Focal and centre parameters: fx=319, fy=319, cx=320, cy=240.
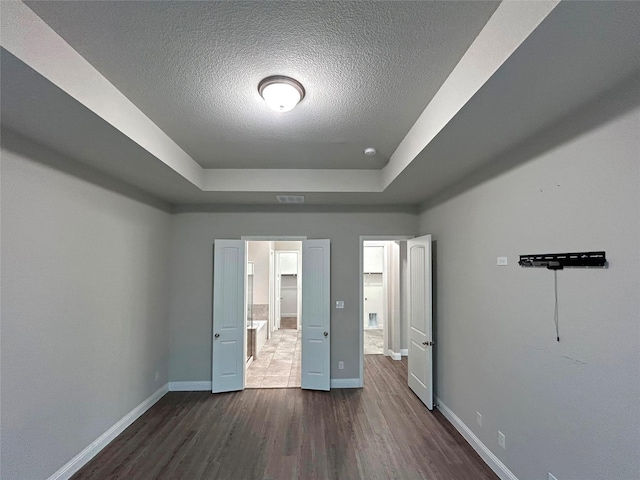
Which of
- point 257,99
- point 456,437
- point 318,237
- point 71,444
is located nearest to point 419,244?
point 318,237

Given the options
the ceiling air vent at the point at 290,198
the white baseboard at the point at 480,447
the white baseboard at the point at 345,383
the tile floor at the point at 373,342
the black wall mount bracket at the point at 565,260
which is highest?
the ceiling air vent at the point at 290,198

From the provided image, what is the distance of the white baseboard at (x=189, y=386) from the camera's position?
173 inches

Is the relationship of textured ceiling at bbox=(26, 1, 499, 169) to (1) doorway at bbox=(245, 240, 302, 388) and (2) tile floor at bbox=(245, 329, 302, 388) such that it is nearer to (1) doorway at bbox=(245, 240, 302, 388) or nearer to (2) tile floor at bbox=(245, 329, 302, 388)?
(1) doorway at bbox=(245, 240, 302, 388)

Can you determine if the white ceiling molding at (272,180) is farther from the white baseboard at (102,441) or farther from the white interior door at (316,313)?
the white baseboard at (102,441)

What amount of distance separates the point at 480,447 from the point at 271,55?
11.5 ft

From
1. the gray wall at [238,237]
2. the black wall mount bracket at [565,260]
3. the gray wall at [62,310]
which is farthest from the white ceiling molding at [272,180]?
the black wall mount bracket at [565,260]

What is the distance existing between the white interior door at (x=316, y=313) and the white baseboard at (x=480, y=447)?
5.22ft

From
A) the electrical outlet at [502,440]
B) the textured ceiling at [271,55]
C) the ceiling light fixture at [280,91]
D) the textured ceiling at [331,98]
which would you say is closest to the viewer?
the textured ceiling at [331,98]

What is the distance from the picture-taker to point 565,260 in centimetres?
193

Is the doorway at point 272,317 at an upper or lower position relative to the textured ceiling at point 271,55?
lower

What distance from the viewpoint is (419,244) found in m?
4.13

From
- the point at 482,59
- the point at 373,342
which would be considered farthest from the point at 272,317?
the point at 482,59

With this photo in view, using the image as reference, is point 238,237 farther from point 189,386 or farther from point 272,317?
point 272,317

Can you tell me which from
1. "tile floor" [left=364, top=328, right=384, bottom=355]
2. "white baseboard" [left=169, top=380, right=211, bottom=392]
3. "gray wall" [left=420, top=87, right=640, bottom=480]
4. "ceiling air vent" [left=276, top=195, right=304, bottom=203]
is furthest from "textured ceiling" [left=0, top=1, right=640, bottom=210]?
"tile floor" [left=364, top=328, right=384, bottom=355]
